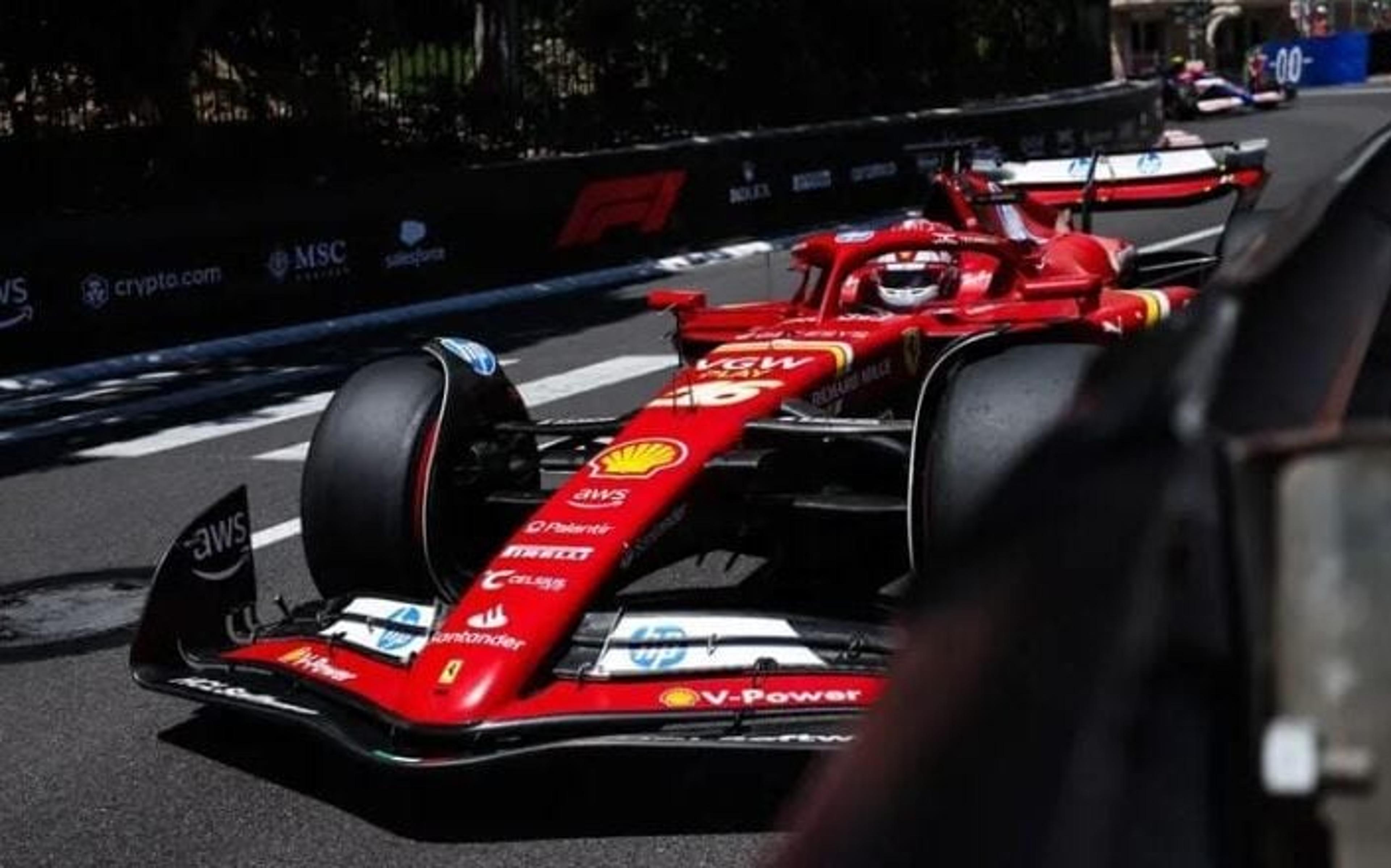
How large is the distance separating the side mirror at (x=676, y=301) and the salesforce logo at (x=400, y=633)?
1.86m

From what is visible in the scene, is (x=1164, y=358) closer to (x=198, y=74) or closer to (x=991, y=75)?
(x=198, y=74)

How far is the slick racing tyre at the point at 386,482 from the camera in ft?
18.3

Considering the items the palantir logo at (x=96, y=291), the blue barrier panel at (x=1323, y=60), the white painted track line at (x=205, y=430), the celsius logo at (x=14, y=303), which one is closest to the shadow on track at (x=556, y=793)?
the white painted track line at (x=205, y=430)

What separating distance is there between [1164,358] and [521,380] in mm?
10470

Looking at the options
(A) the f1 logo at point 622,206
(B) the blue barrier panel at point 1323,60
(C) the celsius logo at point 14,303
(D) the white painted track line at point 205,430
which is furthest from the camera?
(B) the blue barrier panel at point 1323,60

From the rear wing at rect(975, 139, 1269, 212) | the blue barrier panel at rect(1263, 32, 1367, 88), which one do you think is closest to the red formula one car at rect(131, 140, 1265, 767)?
the rear wing at rect(975, 139, 1269, 212)

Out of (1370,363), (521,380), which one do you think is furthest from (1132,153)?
(1370,363)

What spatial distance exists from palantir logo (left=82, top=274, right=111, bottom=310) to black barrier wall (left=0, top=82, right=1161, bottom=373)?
0.01 metres

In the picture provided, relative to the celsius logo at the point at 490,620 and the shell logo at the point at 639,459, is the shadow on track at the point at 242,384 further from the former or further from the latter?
the celsius logo at the point at 490,620

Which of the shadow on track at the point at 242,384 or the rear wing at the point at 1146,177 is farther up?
the rear wing at the point at 1146,177

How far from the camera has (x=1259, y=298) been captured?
136 cm

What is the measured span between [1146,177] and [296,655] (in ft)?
21.9

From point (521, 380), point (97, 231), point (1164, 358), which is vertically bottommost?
point (521, 380)

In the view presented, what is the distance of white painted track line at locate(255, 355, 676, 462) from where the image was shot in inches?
435
